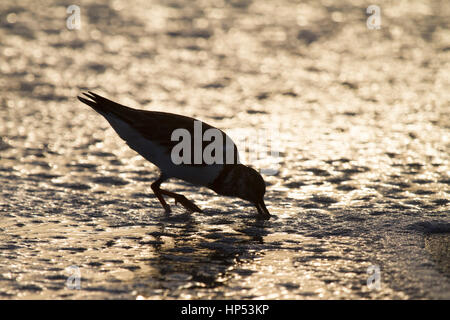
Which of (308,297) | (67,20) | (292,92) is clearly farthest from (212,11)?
(308,297)

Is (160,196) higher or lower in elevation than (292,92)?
lower

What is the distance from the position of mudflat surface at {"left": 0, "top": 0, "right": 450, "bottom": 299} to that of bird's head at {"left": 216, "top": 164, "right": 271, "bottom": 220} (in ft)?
0.71

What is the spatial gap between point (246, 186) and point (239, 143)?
274 cm

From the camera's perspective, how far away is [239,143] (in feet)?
37.6

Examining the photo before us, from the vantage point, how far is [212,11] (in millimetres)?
19375

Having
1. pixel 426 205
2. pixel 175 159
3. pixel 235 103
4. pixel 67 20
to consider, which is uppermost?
pixel 67 20

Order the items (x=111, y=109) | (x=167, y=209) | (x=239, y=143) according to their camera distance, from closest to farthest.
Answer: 1. (x=167, y=209)
2. (x=111, y=109)
3. (x=239, y=143)

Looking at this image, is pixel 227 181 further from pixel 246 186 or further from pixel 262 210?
pixel 262 210

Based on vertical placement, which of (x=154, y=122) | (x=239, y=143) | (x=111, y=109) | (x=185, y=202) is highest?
(x=111, y=109)

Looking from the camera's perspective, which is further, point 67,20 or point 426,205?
point 67,20

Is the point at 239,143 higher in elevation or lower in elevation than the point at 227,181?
higher

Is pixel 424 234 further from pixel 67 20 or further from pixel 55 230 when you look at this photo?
pixel 67 20

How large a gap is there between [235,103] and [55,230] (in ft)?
20.0

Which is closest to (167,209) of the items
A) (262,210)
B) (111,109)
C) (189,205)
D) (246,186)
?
(189,205)
